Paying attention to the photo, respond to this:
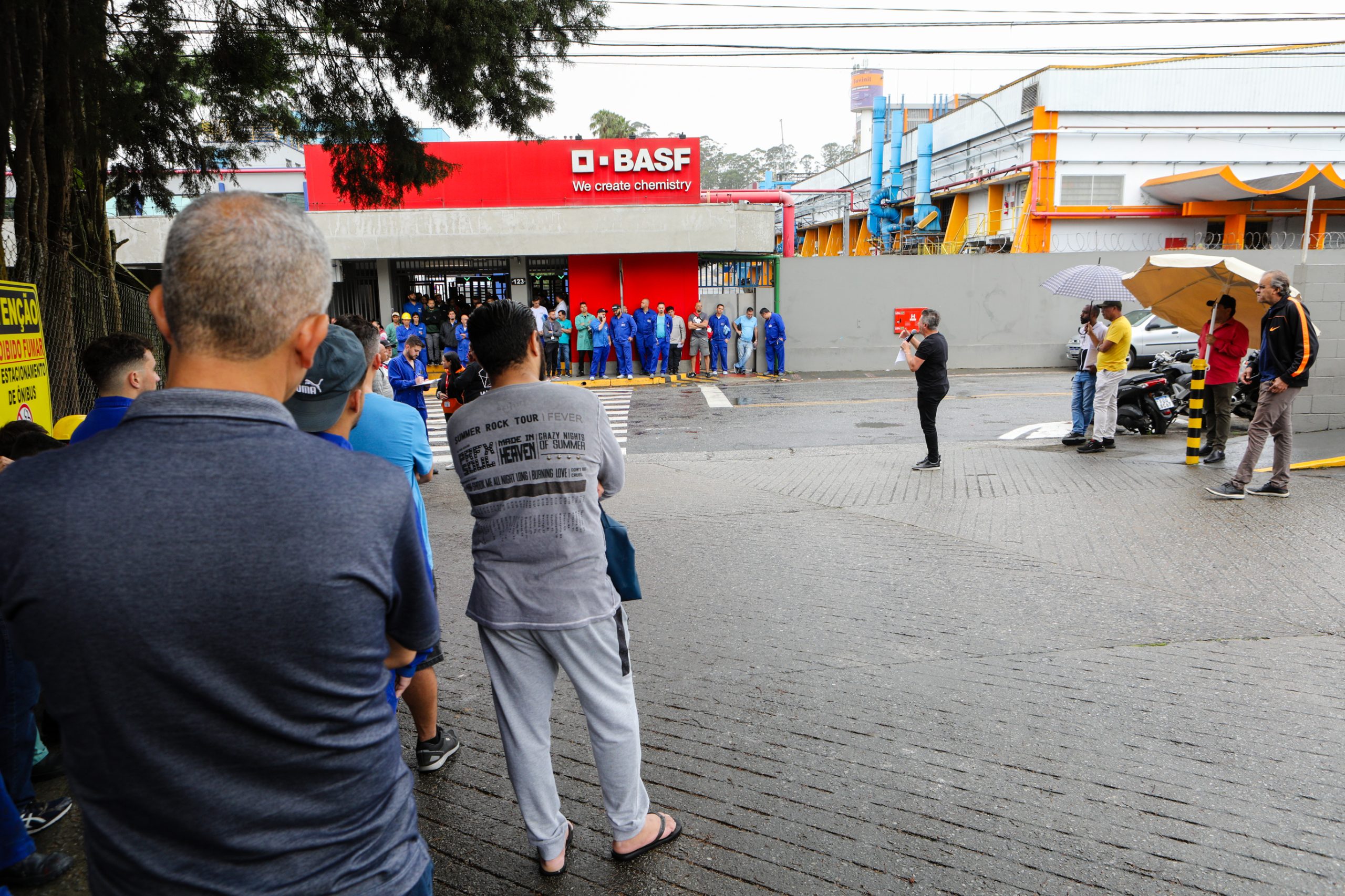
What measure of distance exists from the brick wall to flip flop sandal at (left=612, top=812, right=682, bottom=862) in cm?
1107

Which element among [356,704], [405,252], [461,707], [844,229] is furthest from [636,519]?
[844,229]

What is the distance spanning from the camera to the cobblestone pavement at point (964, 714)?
3020 mm

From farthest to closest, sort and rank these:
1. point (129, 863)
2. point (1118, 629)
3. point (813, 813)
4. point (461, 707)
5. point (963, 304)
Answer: point (963, 304), point (1118, 629), point (461, 707), point (813, 813), point (129, 863)

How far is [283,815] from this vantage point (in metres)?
1.39

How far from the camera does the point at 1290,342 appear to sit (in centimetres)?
785

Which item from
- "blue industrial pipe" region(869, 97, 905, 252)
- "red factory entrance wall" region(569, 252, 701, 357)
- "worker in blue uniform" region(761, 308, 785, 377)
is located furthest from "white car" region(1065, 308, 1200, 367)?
"blue industrial pipe" region(869, 97, 905, 252)

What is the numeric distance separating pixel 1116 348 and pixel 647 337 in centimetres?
1283

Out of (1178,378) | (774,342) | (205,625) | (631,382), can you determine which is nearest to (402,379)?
(205,625)

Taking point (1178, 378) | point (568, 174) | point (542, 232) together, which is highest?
point (568, 174)

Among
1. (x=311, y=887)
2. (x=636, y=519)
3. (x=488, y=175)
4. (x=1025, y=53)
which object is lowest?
(x=636, y=519)

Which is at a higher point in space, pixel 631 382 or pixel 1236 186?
pixel 1236 186

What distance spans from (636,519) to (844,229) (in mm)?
44909

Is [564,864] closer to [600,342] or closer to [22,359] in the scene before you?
[22,359]

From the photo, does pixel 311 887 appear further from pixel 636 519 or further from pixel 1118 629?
pixel 636 519
